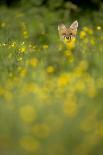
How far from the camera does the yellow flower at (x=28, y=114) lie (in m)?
4.71

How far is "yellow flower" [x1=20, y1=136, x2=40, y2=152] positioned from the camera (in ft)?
14.7

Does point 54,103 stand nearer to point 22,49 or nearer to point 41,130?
point 41,130

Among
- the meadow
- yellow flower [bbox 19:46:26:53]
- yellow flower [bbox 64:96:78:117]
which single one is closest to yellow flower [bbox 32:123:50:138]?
the meadow

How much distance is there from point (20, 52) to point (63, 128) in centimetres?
340

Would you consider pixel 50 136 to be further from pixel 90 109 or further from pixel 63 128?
pixel 90 109

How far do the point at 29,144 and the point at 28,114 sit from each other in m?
0.31

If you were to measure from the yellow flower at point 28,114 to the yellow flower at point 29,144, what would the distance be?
16 centimetres

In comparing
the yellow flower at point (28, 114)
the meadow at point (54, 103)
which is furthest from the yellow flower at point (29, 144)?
the yellow flower at point (28, 114)

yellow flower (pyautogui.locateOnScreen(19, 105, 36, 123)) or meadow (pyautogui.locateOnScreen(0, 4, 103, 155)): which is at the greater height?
yellow flower (pyautogui.locateOnScreen(19, 105, 36, 123))

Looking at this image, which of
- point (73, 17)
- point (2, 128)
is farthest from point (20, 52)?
point (73, 17)

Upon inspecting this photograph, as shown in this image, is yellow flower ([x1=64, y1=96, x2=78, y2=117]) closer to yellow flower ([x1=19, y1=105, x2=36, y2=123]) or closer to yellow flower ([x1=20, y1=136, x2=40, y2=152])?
yellow flower ([x1=19, y1=105, x2=36, y2=123])

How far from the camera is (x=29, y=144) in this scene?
4523 millimetres

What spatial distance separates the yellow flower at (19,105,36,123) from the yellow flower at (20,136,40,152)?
0.52ft

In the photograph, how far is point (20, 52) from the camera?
312 inches
